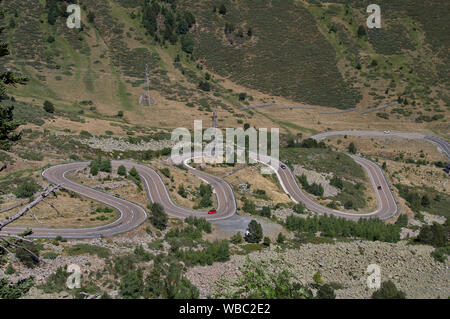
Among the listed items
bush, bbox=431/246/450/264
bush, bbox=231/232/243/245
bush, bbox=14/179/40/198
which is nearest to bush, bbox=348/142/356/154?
bush, bbox=431/246/450/264

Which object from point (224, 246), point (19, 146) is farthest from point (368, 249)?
point (19, 146)

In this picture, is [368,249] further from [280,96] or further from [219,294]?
[280,96]

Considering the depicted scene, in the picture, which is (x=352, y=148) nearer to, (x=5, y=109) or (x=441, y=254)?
(x=441, y=254)

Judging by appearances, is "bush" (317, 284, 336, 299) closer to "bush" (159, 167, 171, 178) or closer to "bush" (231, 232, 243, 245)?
"bush" (231, 232, 243, 245)

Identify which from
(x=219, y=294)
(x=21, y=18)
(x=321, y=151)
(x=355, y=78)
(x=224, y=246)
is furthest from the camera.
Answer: (x=355, y=78)

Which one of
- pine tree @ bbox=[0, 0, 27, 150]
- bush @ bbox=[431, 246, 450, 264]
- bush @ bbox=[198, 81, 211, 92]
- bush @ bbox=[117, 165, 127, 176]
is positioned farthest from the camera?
bush @ bbox=[198, 81, 211, 92]
